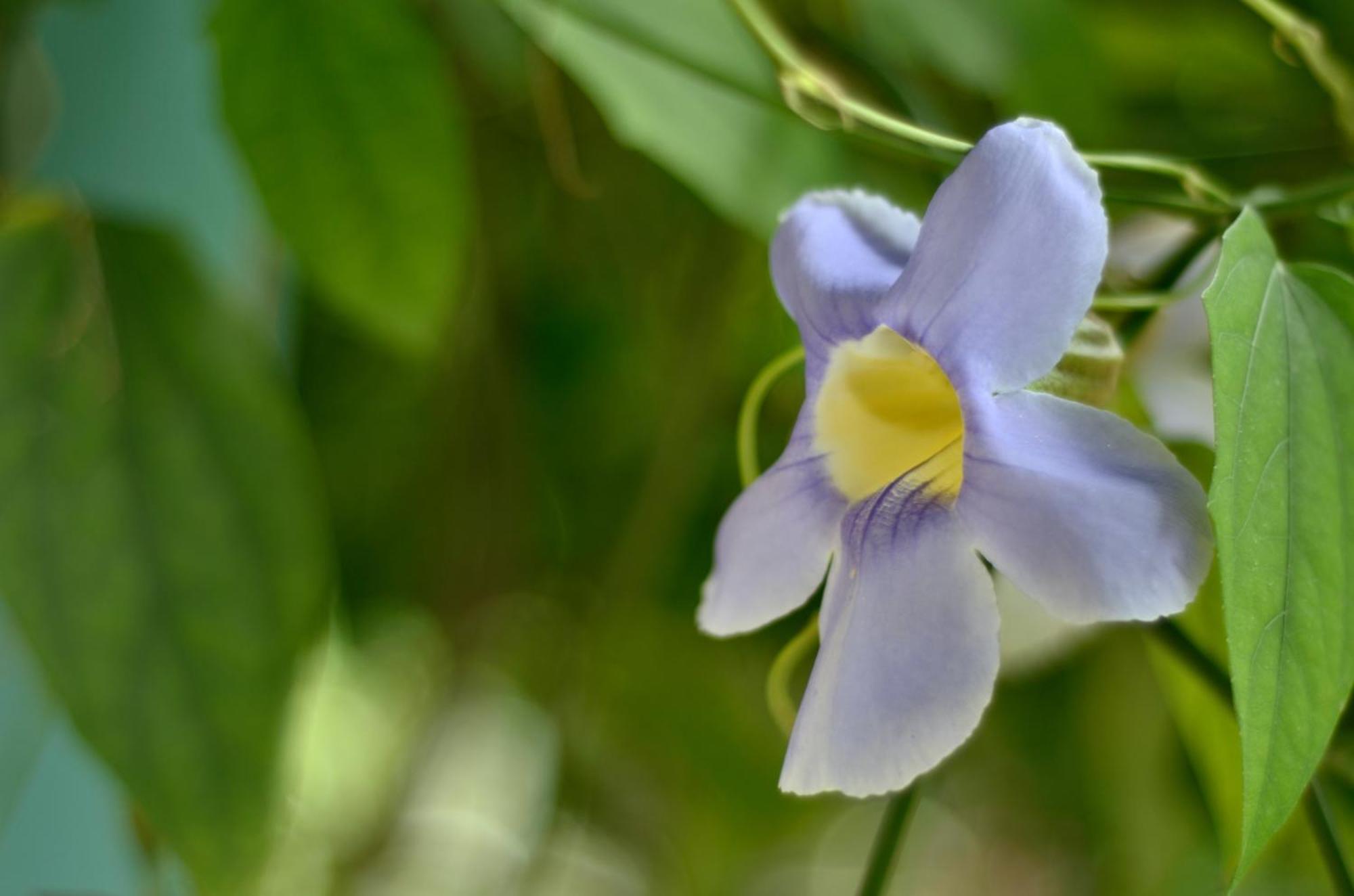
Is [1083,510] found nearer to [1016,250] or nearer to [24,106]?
[1016,250]

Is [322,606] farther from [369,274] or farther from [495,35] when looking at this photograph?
[495,35]

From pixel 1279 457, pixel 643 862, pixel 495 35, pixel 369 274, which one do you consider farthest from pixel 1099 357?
pixel 643 862

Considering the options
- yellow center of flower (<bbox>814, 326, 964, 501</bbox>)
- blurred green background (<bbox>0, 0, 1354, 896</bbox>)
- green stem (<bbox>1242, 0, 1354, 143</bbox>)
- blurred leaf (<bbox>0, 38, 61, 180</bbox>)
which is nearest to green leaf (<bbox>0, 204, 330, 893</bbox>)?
blurred green background (<bbox>0, 0, 1354, 896</bbox>)

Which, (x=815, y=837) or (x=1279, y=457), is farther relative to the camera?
(x=815, y=837)

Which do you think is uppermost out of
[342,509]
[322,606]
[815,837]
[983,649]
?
[983,649]

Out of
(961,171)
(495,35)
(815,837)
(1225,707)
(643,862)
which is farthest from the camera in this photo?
(815,837)

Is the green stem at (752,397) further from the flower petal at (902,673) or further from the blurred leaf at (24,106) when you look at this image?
the blurred leaf at (24,106)

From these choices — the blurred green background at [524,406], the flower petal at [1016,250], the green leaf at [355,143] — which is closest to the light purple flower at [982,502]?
the flower petal at [1016,250]

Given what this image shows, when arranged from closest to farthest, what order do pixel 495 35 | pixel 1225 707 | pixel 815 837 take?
pixel 1225 707 → pixel 495 35 → pixel 815 837
